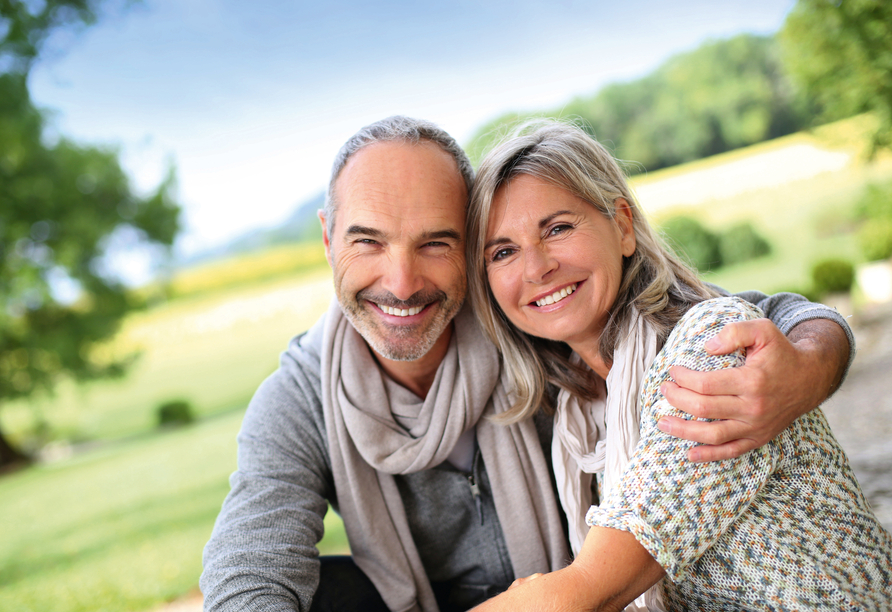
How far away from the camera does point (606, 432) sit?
6.51 feet

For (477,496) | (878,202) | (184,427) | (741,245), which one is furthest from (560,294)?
(741,245)

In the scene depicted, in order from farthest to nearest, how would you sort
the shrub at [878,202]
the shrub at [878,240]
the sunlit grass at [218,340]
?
1. the sunlit grass at [218,340]
2. the shrub at [878,202]
3. the shrub at [878,240]

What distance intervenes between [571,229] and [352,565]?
154cm

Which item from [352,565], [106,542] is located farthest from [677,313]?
[106,542]

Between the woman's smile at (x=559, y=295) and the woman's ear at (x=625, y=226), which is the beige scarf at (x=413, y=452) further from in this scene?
the woman's ear at (x=625, y=226)

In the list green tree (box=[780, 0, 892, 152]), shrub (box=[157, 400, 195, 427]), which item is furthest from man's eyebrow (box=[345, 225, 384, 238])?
shrub (box=[157, 400, 195, 427])

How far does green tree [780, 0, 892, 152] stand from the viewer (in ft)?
27.0

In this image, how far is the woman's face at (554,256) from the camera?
1930 mm

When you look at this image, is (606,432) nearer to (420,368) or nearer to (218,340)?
(420,368)

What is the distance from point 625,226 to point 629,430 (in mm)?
742

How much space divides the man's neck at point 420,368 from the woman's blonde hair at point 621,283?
0.68 feet

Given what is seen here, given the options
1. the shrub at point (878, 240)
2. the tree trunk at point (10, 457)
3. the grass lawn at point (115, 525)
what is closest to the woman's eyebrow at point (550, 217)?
the grass lawn at point (115, 525)

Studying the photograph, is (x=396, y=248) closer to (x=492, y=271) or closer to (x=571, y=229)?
(x=492, y=271)

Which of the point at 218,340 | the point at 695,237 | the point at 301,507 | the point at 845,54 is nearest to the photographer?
the point at 301,507
